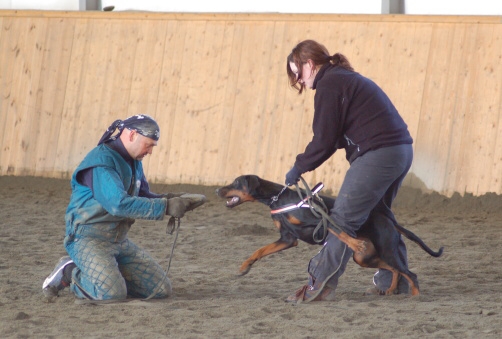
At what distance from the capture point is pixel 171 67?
1075cm

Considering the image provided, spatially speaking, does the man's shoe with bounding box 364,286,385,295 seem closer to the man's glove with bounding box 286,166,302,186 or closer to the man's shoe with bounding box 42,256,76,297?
the man's glove with bounding box 286,166,302,186

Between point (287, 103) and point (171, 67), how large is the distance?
1.62m

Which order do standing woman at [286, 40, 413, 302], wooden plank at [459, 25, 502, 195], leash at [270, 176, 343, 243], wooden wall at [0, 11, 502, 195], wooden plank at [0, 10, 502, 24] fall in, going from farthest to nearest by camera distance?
1. wooden plank at [0, 10, 502, 24]
2. wooden wall at [0, 11, 502, 195]
3. wooden plank at [459, 25, 502, 195]
4. leash at [270, 176, 343, 243]
5. standing woman at [286, 40, 413, 302]

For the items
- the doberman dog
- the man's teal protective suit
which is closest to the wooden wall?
the doberman dog

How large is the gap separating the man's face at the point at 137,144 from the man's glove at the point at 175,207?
343 mm

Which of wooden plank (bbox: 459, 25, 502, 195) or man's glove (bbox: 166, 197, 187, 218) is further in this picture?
wooden plank (bbox: 459, 25, 502, 195)

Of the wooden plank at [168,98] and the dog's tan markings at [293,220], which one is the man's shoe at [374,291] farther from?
the wooden plank at [168,98]

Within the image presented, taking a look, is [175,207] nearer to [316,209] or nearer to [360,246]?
[316,209]

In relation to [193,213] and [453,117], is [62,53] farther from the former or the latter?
[453,117]

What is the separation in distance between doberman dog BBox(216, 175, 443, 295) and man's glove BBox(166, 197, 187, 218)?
0.42 m

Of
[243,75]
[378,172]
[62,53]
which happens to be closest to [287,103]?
[243,75]

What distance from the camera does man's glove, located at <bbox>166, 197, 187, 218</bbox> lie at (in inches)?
195

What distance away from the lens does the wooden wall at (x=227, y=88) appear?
9258 millimetres

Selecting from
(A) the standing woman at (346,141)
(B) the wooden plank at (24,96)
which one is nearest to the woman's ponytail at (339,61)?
(A) the standing woman at (346,141)
